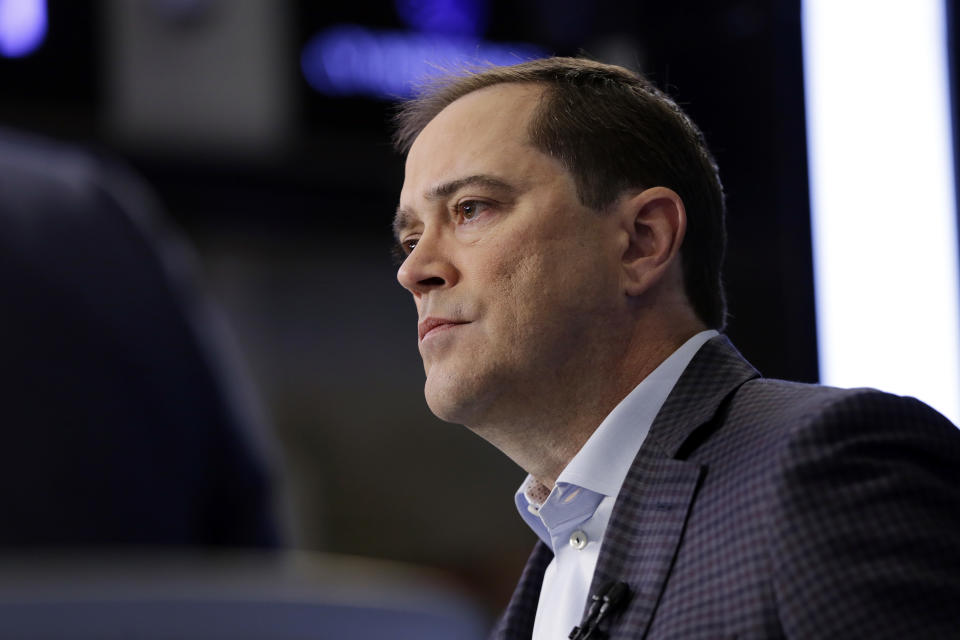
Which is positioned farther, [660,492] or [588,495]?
[588,495]

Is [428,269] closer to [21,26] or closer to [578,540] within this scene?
[578,540]

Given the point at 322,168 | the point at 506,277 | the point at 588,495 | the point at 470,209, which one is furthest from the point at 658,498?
the point at 322,168

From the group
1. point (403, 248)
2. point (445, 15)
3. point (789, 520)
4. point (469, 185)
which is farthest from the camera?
point (445, 15)

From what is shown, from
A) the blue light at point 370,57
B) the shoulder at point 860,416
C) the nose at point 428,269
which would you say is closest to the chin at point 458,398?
the nose at point 428,269

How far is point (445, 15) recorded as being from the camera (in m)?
5.30

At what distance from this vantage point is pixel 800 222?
3566mm

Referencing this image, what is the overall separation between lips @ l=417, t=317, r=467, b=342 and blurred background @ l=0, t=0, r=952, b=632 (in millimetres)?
2493

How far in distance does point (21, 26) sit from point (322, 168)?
1313 millimetres

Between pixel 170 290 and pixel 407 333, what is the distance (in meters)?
4.99

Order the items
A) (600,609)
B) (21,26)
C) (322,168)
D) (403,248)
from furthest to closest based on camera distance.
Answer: (322,168) < (21,26) < (403,248) < (600,609)

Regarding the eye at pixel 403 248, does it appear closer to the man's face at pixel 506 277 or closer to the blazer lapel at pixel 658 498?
the man's face at pixel 506 277

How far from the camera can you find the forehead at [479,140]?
5.53ft

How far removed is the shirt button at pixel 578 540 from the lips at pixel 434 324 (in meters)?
0.32

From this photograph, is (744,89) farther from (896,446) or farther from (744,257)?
(896,446)
